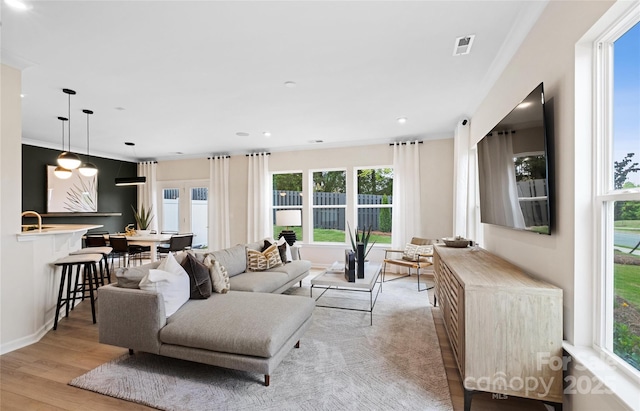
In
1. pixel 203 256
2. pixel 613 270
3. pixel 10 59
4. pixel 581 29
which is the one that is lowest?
pixel 203 256

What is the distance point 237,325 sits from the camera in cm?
211

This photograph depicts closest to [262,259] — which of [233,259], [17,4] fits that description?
[233,259]

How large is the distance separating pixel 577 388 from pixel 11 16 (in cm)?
427

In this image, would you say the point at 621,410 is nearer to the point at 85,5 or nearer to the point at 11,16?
the point at 85,5

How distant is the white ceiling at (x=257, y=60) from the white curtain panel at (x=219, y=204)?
2.13 meters

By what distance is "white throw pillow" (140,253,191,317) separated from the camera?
2314mm

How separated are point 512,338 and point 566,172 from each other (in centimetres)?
101

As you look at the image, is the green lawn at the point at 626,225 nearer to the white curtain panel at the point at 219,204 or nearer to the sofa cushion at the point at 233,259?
the sofa cushion at the point at 233,259

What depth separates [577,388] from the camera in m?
1.56

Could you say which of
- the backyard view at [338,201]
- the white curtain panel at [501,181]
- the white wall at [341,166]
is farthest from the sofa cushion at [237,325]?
the white wall at [341,166]

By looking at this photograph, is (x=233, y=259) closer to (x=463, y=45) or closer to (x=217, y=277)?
(x=217, y=277)

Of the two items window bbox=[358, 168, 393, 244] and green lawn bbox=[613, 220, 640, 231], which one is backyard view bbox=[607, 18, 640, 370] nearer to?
green lawn bbox=[613, 220, 640, 231]

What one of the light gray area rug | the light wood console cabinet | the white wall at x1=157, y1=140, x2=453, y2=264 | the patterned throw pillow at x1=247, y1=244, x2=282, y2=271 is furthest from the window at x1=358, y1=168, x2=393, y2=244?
the light wood console cabinet

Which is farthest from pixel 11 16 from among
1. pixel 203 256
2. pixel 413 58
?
pixel 413 58
